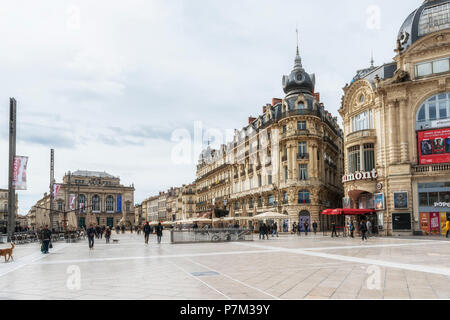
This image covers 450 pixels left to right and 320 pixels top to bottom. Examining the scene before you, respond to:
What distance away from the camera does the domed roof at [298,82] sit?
181 ft

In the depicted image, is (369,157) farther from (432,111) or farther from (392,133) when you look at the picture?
(432,111)

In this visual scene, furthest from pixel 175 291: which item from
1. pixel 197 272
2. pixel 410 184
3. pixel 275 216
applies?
pixel 410 184

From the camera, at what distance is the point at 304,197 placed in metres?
49.0

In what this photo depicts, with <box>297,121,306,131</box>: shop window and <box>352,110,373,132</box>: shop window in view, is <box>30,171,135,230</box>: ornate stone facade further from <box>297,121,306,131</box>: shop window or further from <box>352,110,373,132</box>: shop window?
<box>352,110,373,132</box>: shop window

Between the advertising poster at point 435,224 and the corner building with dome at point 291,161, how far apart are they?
584 inches

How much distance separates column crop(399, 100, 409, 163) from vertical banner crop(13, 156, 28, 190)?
1234 inches

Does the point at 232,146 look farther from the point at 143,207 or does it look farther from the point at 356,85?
the point at 143,207

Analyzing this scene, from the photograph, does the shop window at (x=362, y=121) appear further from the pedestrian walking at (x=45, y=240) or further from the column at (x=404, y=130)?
the pedestrian walking at (x=45, y=240)

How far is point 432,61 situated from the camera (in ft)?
115

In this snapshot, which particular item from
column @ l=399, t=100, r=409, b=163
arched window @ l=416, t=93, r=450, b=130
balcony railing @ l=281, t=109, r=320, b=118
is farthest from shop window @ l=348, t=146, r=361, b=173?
balcony railing @ l=281, t=109, r=320, b=118

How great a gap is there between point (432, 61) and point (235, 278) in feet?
108

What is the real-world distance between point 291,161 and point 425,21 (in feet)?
70.2

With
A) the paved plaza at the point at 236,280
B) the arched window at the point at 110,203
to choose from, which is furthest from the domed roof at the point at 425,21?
the arched window at the point at 110,203

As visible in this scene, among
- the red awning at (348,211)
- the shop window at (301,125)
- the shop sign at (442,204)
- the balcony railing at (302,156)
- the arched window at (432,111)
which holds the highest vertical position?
the shop window at (301,125)
